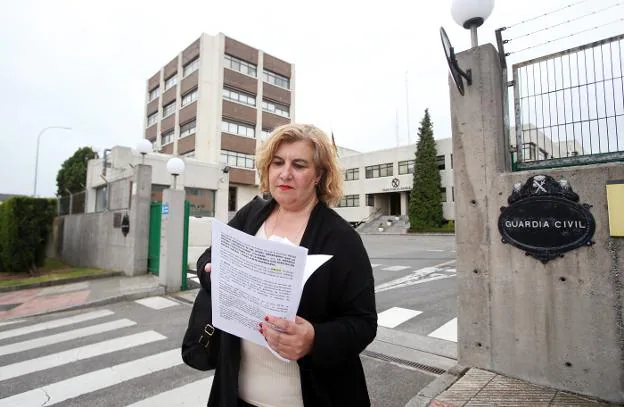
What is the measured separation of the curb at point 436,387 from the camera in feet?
9.45

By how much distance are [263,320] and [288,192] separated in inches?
24.8

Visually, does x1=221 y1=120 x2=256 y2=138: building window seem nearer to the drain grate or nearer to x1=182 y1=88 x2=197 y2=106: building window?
x1=182 y1=88 x2=197 y2=106: building window

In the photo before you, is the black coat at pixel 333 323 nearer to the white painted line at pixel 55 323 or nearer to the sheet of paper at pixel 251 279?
the sheet of paper at pixel 251 279

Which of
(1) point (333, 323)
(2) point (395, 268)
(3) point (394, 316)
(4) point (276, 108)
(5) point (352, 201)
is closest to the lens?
(1) point (333, 323)

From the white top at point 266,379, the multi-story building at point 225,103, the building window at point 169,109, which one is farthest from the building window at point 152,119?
the white top at point 266,379

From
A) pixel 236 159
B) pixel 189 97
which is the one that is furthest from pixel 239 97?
pixel 236 159

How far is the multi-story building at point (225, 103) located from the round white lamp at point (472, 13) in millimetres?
24910

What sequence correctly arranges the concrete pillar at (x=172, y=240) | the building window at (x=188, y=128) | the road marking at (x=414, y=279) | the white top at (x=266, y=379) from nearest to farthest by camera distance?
the white top at (x=266, y=379)
the concrete pillar at (x=172, y=240)
the road marking at (x=414, y=279)
the building window at (x=188, y=128)

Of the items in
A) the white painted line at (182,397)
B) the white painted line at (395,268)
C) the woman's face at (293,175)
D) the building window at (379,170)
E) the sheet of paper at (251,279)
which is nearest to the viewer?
the sheet of paper at (251,279)

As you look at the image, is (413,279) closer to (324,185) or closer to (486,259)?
(486,259)

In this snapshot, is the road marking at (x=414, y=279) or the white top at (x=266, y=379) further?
the road marking at (x=414, y=279)

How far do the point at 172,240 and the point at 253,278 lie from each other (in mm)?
8380

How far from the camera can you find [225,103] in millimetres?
30188

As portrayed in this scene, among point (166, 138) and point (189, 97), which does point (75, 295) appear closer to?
point (189, 97)
